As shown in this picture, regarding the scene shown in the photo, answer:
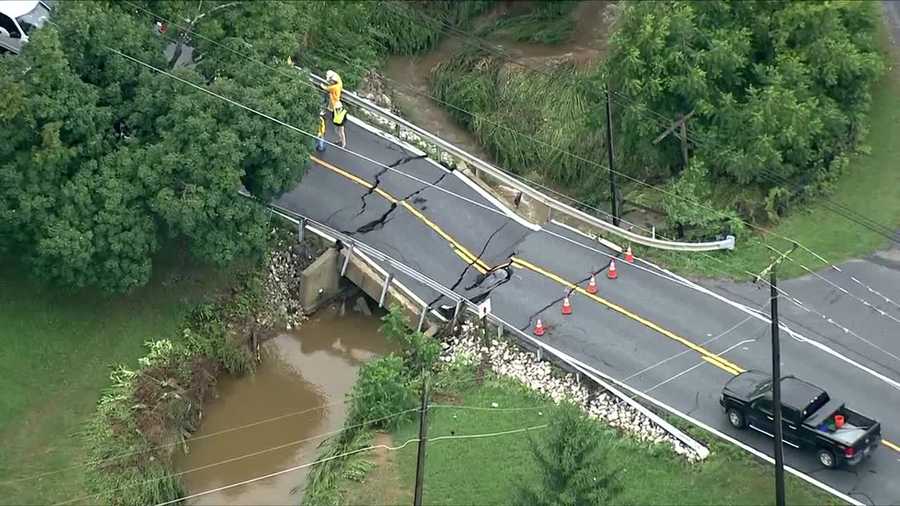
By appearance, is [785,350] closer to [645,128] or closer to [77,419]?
[645,128]

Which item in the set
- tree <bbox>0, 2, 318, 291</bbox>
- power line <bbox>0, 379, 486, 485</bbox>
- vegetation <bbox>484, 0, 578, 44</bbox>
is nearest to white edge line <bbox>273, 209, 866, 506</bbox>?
power line <bbox>0, 379, 486, 485</bbox>

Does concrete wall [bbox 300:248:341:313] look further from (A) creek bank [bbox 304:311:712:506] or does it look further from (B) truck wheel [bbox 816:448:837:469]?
(B) truck wheel [bbox 816:448:837:469]

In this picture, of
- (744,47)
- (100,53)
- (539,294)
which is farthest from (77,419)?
(744,47)

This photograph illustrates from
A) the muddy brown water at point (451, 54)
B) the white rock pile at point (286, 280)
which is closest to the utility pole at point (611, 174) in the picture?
the muddy brown water at point (451, 54)

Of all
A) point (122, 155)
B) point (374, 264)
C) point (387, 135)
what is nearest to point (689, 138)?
point (387, 135)

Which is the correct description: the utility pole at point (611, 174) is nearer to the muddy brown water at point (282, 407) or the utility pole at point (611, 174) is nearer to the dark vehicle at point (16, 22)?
the muddy brown water at point (282, 407)

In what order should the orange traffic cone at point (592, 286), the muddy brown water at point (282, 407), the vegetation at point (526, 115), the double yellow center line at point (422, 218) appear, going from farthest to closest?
the vegetation at point (526, 115)
the double yellow center line at point (422, 218)
the orange traffic cone at point (592, 286)
the muddy brown water at point (282, 407)
